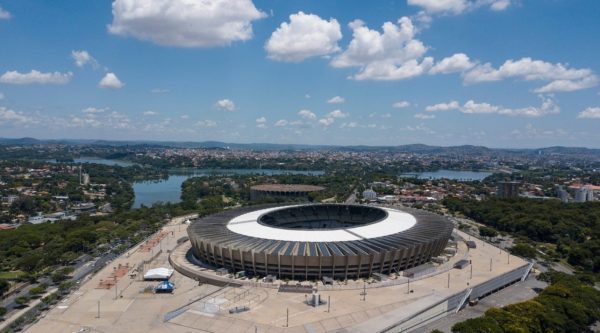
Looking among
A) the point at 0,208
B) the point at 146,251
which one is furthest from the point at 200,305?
the point at 0,208

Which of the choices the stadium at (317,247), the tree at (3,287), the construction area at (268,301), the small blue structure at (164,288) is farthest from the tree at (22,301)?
the stadium at (317,247)

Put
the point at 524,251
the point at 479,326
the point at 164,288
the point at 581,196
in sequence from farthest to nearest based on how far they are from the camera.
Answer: the point at 581,196, the point at 524,251, the point at 164,288, the point at 479,326

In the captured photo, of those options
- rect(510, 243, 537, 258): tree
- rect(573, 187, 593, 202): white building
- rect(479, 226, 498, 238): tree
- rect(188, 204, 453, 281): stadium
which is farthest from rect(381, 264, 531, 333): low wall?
rect(573, 187, 593, 202): white building

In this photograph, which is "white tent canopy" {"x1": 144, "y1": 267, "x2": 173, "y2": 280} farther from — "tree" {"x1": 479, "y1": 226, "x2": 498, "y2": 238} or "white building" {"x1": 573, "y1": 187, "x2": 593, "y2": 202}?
"white building" {"x1": 573, "y1": 187, "x2": 593, "y2": 202}

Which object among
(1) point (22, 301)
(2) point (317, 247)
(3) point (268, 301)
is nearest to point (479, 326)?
(3) point (268, 301)

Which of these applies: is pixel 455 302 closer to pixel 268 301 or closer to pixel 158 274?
pixel 268 301

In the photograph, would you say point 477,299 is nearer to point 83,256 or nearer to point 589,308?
point 589,308
